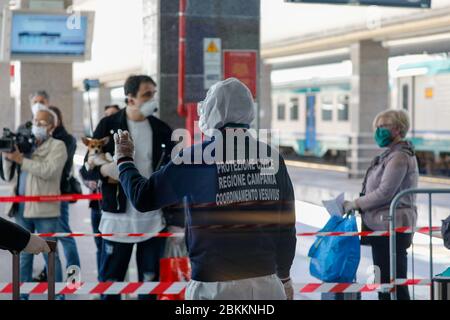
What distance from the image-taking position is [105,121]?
7.03 metres

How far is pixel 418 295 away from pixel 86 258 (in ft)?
12.8

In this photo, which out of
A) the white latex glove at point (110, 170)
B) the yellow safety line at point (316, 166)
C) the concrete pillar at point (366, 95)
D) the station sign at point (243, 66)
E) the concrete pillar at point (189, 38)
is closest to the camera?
the white latex glove at point (110, 170)

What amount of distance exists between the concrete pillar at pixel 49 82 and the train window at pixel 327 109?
19470 millimetres

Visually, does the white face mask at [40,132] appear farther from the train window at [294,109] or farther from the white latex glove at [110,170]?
the train window at [294,109]

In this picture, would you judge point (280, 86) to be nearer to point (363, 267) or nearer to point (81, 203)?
point (81, 203)

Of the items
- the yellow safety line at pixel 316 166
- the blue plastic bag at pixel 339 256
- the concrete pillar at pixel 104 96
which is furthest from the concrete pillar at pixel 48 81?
the concrete pillar at pixel 104 96

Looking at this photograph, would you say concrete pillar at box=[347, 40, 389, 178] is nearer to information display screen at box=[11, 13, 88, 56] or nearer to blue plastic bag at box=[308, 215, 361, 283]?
information display screen at box=[11, 13, 88, 56]

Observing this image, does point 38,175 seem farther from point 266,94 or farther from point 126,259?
point 266,94

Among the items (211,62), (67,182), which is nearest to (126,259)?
(67,182)

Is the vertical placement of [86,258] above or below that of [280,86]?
below

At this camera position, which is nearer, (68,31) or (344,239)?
(344,239)

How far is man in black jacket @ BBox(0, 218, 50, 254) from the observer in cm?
391

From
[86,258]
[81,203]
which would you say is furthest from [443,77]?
[86,258]

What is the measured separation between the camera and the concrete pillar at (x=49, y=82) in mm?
15398
